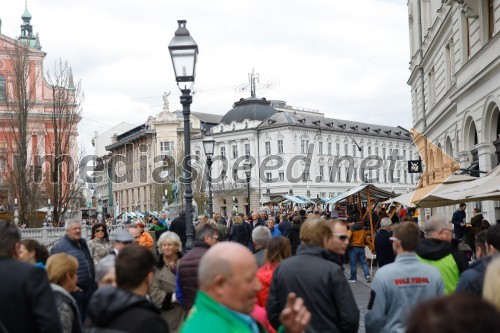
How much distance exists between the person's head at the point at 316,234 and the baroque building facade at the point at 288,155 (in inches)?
3417

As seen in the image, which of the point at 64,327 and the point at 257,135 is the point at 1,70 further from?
the point at 64,327

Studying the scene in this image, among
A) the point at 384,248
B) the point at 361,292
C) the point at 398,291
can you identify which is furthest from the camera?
the point at 361,292

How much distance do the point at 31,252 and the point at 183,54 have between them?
6.15m

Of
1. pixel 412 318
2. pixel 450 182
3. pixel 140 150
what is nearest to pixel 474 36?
pixel 450 182

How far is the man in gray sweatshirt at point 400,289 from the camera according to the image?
19.3ft

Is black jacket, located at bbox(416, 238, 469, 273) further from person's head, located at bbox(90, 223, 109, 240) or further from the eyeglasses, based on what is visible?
person's head, located at bbox(90, 223, 109, 240)

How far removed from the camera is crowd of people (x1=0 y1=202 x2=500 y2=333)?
11.5 feet

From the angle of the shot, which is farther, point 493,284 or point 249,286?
point 249,286

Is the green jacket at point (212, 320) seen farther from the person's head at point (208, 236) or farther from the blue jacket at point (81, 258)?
the blue jacket at point (81, 258)

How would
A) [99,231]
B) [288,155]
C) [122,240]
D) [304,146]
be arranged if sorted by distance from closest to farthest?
[122,240]
[99,231]
[288,155]
[304,146]

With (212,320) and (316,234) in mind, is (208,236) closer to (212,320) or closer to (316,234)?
(316,234)

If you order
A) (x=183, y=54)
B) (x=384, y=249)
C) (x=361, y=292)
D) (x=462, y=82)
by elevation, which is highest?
(x=462, y=82)

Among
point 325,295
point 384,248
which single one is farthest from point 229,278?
point 384,248

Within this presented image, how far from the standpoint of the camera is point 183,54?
12391 millimetres
